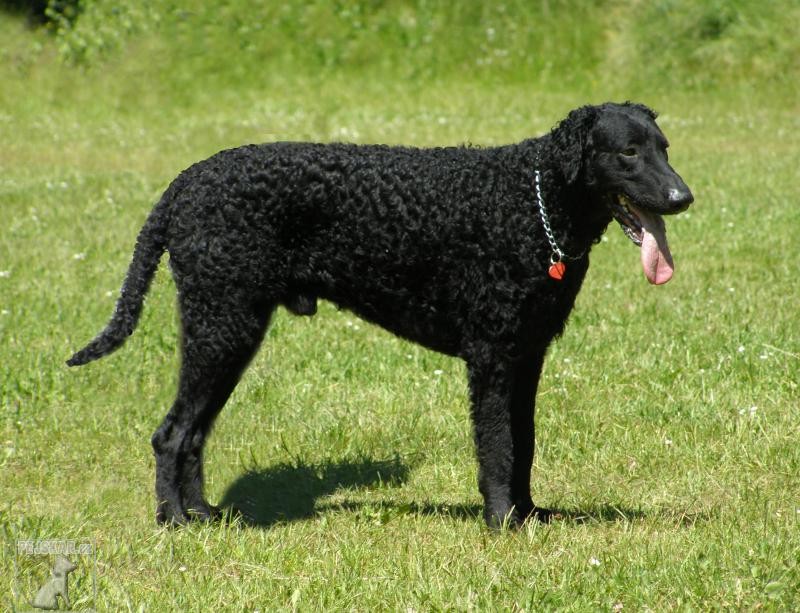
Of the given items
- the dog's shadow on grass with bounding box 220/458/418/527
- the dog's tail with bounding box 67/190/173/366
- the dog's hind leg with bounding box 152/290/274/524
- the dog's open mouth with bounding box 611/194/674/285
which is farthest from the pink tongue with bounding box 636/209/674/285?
the dog's tail with bounding box 67/190/173/366

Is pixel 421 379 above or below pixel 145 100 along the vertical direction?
above

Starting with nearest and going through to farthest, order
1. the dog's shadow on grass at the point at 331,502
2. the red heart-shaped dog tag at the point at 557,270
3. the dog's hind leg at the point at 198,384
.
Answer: the red heart-shaped dog tag at the point at 557,270 < the dog's hind leg at the point at 198,384 < the dog's shadow on grass at the point at 331,502

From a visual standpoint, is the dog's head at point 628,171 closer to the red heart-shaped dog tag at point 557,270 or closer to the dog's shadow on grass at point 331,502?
the red heart-shaped dog tag at point 557,270

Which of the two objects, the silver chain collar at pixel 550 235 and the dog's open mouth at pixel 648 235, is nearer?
the dog's open mouth at pixel 648 235

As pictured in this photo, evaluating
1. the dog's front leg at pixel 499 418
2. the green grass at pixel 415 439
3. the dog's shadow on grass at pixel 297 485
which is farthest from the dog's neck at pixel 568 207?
the dog's shadow on grass at pixel 297 485

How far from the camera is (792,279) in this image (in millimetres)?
7625

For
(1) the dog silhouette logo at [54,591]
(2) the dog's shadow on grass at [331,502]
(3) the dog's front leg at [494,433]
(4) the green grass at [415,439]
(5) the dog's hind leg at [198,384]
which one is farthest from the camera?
(2) the dog's shadow on grass at [331,502]

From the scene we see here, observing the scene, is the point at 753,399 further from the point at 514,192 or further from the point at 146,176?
the point at 146,176

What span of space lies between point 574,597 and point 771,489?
145cm

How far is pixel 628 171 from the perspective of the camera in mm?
4062

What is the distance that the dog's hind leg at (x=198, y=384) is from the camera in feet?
14.8

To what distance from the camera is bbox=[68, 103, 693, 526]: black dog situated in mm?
4180

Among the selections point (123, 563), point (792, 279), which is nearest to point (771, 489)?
point (123, 563)

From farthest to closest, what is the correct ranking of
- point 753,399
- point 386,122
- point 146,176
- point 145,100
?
point 145,100 → point 386,122 → point 146,176 → point 753,399
